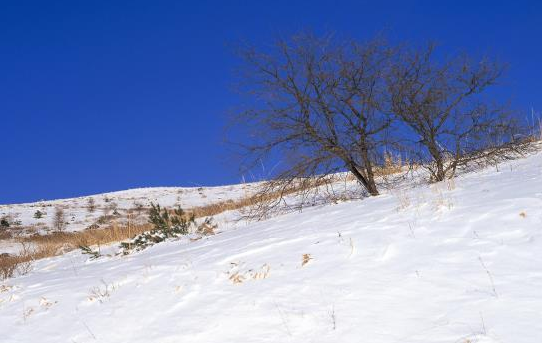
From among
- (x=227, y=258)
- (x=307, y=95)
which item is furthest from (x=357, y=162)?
(x=227, y=258)

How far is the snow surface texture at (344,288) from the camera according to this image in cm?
293

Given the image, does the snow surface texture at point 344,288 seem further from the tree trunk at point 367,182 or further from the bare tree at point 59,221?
the bare tree at point 59,221

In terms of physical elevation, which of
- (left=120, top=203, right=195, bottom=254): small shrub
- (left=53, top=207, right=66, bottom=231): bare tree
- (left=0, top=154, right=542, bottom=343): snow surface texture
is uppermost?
(left=53, top=207, right=66, bottom=231): bare tree

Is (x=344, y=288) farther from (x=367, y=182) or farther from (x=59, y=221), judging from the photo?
(x=59, y=221)

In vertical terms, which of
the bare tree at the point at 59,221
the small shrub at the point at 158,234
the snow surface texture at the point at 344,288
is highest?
the bare tree at the point at 59,221

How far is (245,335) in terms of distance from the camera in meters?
3.21

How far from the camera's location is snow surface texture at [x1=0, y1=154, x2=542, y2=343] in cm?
293

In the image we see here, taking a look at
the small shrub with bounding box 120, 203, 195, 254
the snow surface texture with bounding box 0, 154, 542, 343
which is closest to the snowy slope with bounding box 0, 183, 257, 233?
the small shrub with bounding box 120, 203, 195, 254

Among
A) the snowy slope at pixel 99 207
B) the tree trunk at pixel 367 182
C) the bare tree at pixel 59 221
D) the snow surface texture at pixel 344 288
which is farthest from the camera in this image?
the snowy slope at pixel 99 207

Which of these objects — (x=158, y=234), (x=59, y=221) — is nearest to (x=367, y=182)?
(x=158, y=234)

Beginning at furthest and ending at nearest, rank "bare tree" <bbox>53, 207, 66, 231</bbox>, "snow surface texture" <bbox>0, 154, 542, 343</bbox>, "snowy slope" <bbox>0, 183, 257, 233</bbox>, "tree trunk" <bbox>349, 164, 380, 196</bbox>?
"snowy slope" <bbox>0, 183, 257, 233</bbox> → "bare tree" <bbox>53, 207, 66, 231</bbox> → "tree trunk" <bbox>349, 164, 380, 196</bbox> → "snow surface texture" <bbox>0, 154, 542, 343</bbox>

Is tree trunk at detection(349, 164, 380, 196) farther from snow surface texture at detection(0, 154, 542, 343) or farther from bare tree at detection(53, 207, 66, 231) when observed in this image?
bare tree at detection(53, 207, 66, 231)

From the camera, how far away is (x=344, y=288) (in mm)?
3551

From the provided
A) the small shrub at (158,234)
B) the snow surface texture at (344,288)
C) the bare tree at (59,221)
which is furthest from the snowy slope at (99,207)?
the snow surface texture at (344,288)
